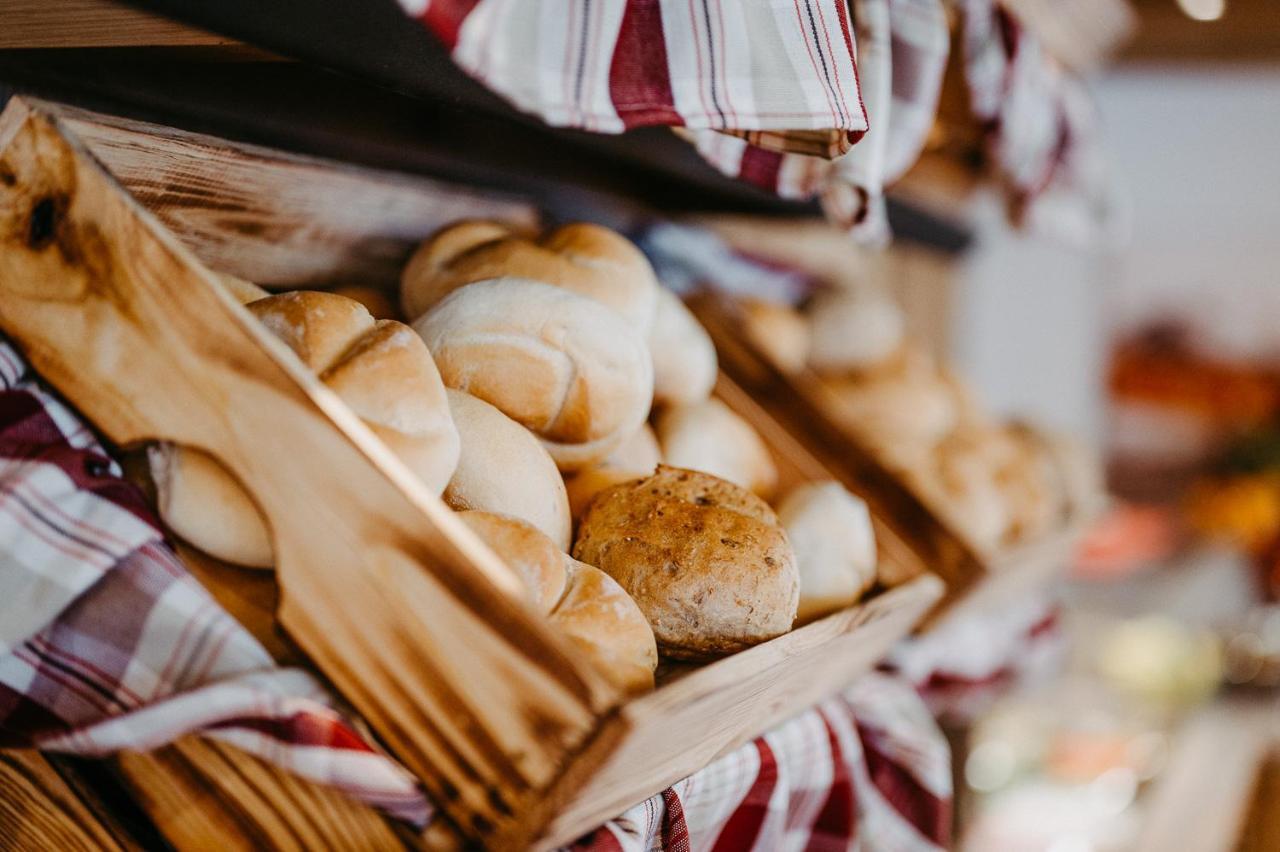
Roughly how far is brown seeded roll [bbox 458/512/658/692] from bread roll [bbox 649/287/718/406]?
1.40ft

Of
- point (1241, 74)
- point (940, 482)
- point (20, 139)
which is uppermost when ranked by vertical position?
point (1241, 74)

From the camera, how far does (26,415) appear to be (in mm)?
670

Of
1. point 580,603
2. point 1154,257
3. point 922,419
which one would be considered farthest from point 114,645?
point 1154,257

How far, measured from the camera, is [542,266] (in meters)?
1.03

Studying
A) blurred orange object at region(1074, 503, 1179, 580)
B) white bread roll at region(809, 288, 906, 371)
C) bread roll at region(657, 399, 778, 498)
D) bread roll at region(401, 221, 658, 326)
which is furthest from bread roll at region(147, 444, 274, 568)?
blurred orange object at region(1074, 503, 1179, 580)

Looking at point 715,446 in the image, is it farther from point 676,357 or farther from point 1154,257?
point 1154,257

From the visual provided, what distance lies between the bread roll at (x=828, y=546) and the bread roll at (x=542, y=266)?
0.88 ft

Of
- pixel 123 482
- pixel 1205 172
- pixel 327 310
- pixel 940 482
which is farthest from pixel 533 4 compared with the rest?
pixel 1205 172

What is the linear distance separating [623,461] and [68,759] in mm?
545

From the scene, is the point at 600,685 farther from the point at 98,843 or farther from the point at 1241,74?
the point at 1241,74

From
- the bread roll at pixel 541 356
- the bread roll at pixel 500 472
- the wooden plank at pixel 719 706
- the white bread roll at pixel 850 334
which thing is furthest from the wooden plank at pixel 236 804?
the white bread roll at pixel 850 334

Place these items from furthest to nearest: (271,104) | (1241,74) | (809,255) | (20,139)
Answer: (1241,74)
(809,255)
(271,104)
(20,139)

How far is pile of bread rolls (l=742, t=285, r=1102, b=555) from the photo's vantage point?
1.68 m

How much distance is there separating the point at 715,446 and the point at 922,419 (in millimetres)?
753
